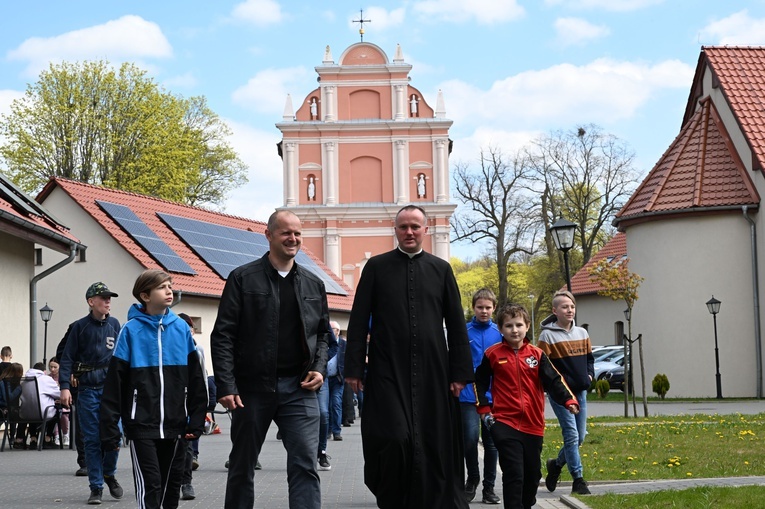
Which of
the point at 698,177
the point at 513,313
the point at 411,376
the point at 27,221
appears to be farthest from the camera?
the point at 698,177

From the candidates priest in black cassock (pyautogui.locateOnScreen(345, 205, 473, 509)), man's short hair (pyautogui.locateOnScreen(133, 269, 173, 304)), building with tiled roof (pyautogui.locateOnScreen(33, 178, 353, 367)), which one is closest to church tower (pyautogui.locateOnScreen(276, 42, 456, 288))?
building with tiled roof (pyautogui.locateOnScreen(33, 178, 353, 367))

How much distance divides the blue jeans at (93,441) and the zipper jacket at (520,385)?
344 cm

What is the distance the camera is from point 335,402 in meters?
18.1

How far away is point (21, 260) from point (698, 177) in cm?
1964

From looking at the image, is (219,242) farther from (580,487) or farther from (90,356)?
(580,487)

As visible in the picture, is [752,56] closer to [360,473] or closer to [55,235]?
[55,235]

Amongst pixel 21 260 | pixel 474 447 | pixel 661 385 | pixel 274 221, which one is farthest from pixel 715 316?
pixel 274 221

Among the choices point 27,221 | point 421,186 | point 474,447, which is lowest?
point 474,447

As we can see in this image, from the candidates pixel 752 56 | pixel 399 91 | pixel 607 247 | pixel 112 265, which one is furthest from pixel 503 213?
pixel 112 265

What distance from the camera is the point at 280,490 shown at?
11.5 metres

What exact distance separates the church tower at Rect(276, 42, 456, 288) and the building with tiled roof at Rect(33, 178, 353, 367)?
3025cm

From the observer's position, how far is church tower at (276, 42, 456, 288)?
6631 cm

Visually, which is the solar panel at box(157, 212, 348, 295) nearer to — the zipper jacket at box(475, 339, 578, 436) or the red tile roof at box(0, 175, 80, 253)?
the red tile roof at box(0, 175, 80, 253)

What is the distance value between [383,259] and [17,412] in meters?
11.5
